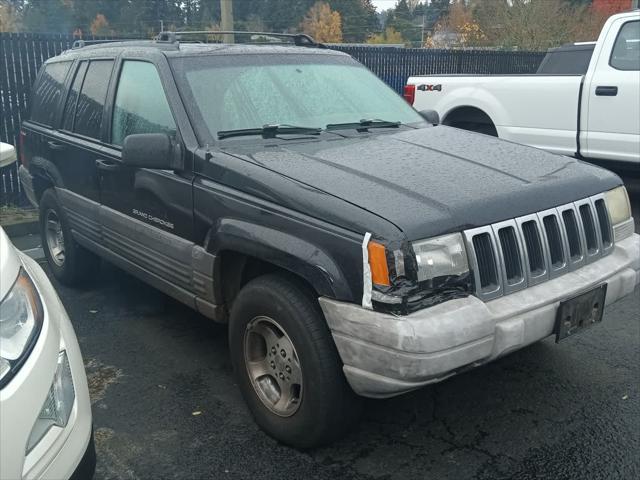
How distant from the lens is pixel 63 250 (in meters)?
5.32

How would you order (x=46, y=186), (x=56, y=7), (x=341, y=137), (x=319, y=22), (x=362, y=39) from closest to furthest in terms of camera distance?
(x=341, y=137)
(x=46, y=186)
(x=362, y=39)
(x=319, y=22)
(x=56, y=7)

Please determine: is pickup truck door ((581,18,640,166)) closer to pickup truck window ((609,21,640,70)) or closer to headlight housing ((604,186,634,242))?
pickup truck window ((609,21,640,70))

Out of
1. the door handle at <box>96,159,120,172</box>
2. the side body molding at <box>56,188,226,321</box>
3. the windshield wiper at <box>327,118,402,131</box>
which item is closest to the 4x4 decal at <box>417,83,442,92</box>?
the windshield wiper at <box>327,118,402,131</box>

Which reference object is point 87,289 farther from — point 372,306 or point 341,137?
point 372,306

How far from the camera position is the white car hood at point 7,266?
78.3 inches

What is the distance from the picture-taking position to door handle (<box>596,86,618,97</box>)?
7.30 meters

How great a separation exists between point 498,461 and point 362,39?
11835mm

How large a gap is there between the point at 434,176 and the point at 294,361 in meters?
1.08

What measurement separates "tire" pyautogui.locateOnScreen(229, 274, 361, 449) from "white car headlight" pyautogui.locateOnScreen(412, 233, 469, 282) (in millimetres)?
517

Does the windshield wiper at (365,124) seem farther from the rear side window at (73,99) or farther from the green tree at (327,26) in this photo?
the green tree at (327,26)

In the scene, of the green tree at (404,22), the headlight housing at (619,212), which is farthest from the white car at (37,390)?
the green tree at (404,22)

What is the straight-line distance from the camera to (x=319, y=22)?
1880cm

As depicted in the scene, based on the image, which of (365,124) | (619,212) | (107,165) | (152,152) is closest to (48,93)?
(107,165)

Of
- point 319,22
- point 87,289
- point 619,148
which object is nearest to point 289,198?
point 87,289
